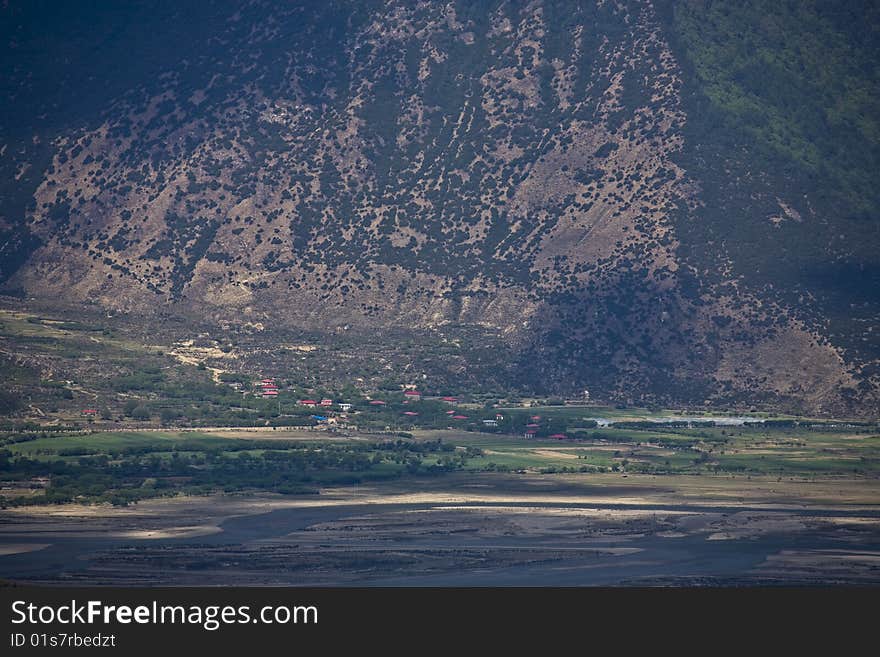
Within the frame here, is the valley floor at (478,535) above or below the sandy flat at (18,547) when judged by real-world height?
below

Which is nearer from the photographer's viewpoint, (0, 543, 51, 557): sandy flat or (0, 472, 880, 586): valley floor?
(0, 472, 880, 586): valley floor

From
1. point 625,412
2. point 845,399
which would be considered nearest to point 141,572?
point 625,412

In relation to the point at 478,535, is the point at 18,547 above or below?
above

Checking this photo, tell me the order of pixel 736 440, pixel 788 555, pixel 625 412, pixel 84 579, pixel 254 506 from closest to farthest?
pixel 84 579 < pixel 788 555 < pixel 254 506 < pixel 736 440 < pixel 625 412

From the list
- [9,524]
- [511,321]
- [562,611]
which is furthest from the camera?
[511,321]

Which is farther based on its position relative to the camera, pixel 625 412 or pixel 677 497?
pixel 625 412

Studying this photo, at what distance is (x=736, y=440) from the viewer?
525 feet

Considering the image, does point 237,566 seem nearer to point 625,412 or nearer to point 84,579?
point 84,579

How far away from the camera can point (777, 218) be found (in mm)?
198875

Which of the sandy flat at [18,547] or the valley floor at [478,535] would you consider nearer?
the valley floor at [478,535]

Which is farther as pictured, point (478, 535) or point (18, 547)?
point (478, 535)

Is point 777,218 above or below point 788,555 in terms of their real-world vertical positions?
above

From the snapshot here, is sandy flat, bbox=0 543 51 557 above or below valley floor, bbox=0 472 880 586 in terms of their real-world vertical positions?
above

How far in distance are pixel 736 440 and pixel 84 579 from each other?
8029 centimetres
